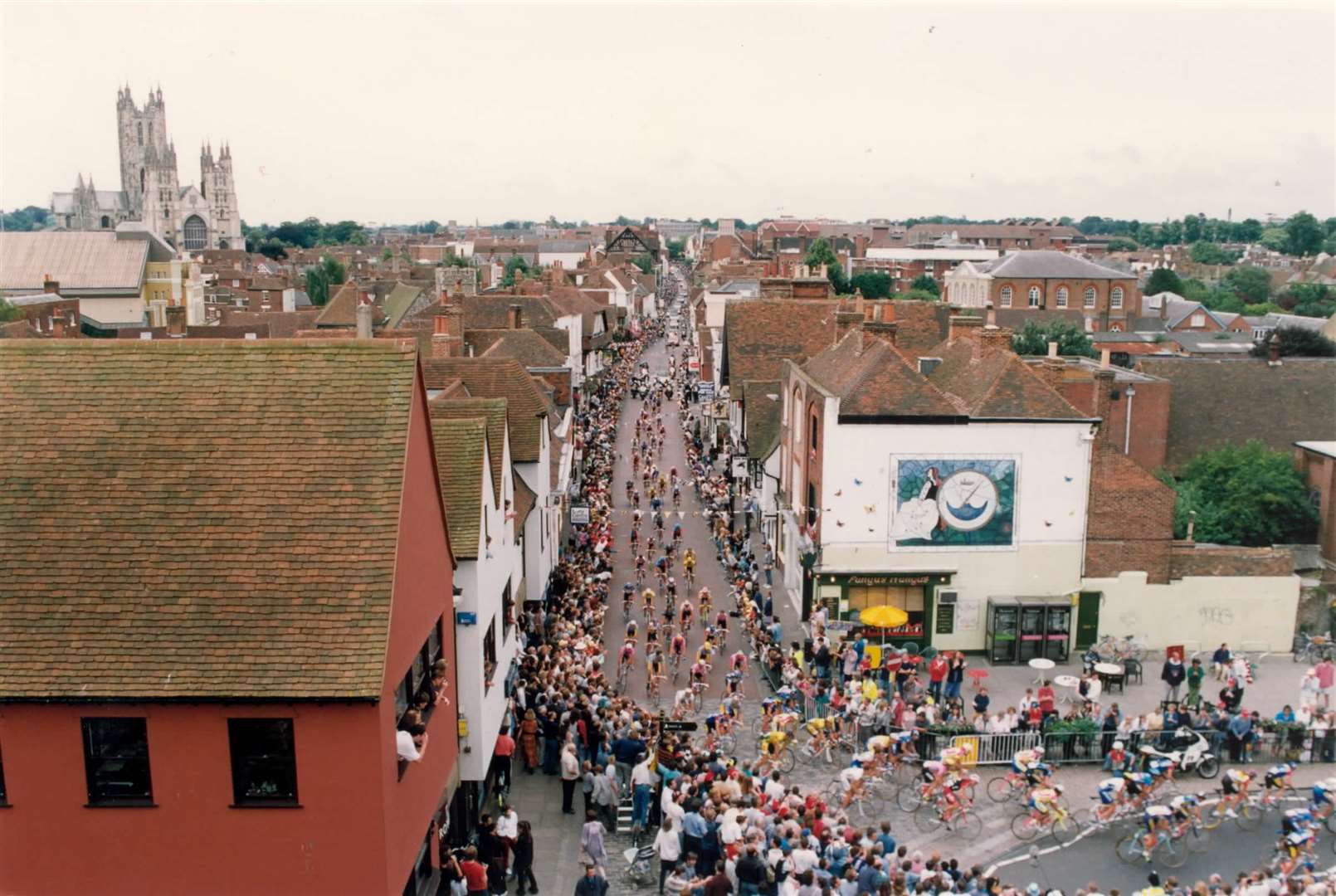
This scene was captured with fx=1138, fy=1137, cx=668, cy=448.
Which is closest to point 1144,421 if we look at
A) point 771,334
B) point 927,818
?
point 771,334

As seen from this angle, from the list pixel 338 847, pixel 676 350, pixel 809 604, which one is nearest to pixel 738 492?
pixel 809 604

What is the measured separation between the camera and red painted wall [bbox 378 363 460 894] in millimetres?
14617

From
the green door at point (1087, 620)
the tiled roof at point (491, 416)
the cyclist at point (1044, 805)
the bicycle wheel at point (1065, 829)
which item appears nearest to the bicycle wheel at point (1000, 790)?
the bicycle wheel at point (1065, 829)

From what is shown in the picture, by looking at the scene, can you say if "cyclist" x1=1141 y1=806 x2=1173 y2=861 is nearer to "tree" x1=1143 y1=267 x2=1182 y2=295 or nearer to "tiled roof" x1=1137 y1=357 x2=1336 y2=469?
"tiled roof" x1=1137 y1=357 x2=1336 y2=469

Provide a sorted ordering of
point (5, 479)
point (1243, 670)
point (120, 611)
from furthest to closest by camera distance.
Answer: point (1243, 670)
point (5, 479)
point (120, 611)

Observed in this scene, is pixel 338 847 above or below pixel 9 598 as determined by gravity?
below

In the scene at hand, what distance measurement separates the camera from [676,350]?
116 metres

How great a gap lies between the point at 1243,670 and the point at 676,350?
91358 millimetres

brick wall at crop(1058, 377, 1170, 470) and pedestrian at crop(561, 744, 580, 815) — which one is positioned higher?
brick wall at crop(1058, 377, 1170, 470)

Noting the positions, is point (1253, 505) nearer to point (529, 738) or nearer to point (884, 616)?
point (884, 616)

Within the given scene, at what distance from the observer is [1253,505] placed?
37031 millimetres

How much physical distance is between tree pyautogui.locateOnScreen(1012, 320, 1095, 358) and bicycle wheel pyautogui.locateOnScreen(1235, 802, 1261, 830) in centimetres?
4845

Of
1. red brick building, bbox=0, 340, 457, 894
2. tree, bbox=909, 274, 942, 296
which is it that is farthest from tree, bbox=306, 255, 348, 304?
red brick building, bbox=0, 340, 457, 894

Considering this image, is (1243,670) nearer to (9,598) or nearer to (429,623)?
(429,623)
